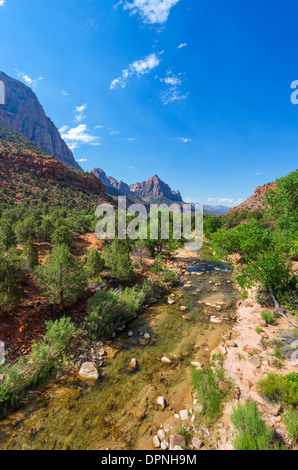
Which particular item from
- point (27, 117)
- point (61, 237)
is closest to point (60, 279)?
point (61, 237)

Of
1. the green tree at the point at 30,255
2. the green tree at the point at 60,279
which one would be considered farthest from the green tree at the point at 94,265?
the green tree at the point at 30,255

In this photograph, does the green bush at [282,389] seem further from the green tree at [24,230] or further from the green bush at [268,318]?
the green tree at [24,230]

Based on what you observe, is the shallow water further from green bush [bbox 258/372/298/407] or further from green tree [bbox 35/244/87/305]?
green tree [bbox 35/244/87/305]

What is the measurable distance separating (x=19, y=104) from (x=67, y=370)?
209 meters

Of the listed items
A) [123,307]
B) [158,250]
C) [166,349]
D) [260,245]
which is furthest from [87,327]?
[158,250]

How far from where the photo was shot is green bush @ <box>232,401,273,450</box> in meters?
4.28

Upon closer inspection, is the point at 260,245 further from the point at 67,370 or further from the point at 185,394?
the point at 67,370

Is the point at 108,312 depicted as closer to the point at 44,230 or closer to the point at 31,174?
the point at 44,230

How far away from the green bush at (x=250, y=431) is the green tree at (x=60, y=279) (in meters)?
8.97

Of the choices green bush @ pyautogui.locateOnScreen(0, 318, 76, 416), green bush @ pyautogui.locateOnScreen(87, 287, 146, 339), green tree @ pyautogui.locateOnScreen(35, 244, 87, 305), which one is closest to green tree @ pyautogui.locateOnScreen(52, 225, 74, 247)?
green tree @ pyautogui.locateOnScreen(35, 244, 87, 305)

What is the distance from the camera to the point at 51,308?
1003cm

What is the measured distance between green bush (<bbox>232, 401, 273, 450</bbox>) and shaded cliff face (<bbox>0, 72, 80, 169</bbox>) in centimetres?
16750

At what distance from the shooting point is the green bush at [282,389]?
17.5ft

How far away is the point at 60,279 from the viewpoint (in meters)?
10.1
